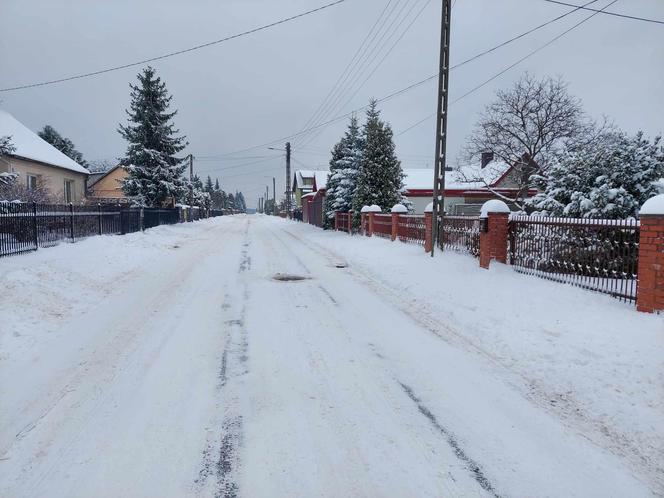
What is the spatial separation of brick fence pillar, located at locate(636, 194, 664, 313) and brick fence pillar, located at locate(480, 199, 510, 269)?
13.1ft

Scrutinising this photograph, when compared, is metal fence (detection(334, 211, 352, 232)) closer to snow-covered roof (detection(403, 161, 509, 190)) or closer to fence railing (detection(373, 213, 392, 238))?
fence railing (detection(373, 213, 392, 238))

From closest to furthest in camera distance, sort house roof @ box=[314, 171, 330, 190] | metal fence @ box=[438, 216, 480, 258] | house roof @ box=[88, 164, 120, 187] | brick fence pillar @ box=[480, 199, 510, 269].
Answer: brick fence pillar @ box=[480, 199, 510, 269] → metal fence @ box=[438, 216, 480, 258] → house roof @ box=[314, 171, 330, 190] → house roof @ box=[88, 164, 120, 187]

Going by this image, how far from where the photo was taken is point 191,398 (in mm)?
3918

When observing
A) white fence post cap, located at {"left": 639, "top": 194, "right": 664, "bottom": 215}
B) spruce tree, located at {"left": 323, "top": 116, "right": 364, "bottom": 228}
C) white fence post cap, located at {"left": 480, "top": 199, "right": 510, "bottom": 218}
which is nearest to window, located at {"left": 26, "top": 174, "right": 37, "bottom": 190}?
spruce tree, located at {"left": 323, "top": 116, "right": 364, "bottom": 228}

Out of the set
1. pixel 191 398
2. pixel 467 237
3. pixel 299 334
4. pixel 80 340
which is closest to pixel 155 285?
pixel 80 340

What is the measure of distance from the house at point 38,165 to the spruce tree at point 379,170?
18240mm

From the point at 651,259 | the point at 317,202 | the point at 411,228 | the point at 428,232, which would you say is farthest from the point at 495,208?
the point at 317,202

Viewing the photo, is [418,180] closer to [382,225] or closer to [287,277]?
[382,225]

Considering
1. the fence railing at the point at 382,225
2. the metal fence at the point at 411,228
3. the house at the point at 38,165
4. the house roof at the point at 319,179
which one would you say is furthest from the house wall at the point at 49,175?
the house roof at the point at 319,179

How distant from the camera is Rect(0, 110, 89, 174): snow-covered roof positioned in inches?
1022

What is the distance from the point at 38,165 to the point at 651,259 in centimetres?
3145

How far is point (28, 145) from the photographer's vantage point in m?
27.4

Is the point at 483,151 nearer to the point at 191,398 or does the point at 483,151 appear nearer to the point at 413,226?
the point at 413,226

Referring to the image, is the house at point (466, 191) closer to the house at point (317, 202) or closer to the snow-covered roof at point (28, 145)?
the house at point (317, 202)
